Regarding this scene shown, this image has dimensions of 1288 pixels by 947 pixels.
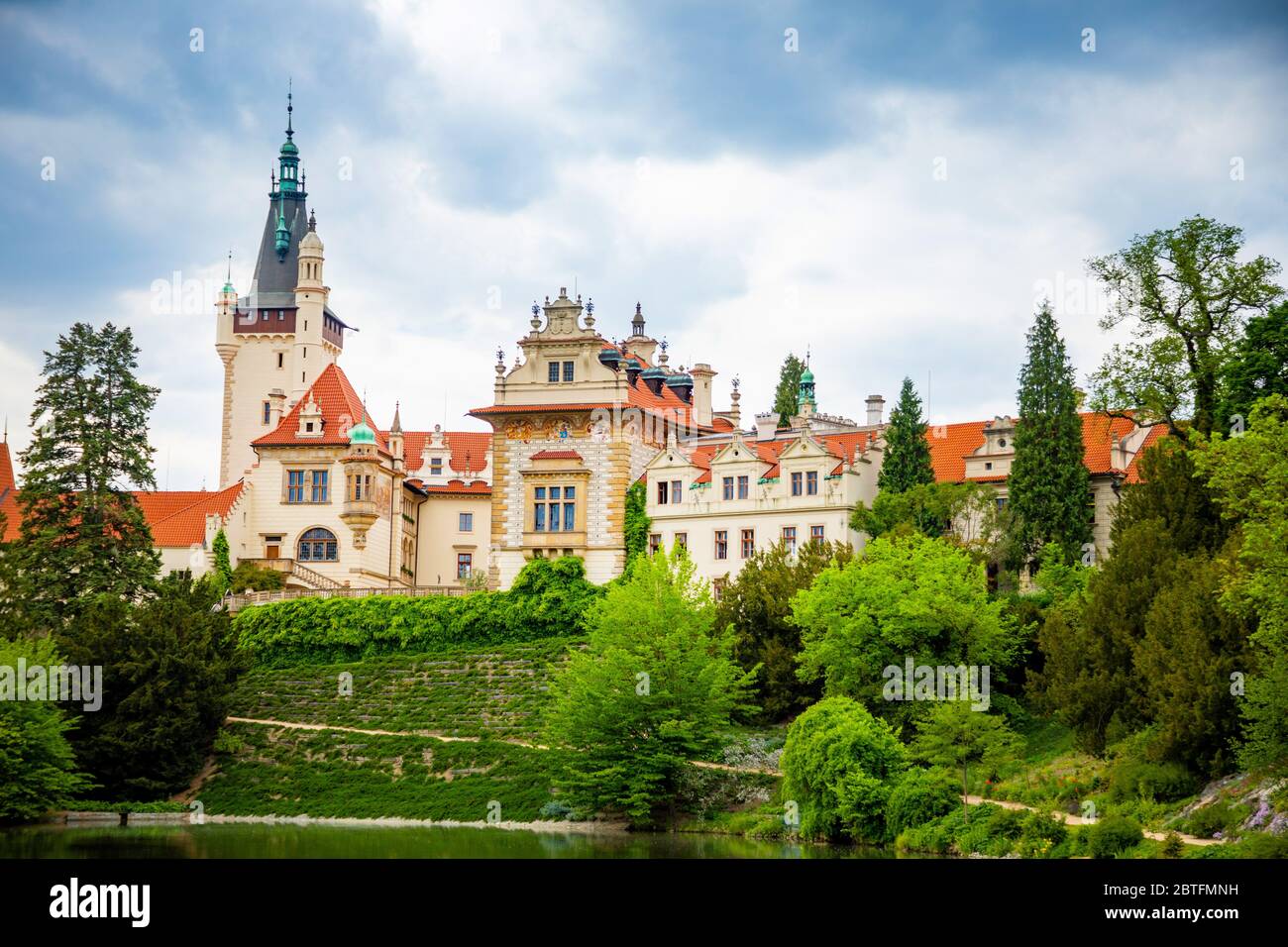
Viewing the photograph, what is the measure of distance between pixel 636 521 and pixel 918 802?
101 feet

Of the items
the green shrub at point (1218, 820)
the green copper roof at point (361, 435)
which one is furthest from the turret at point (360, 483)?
the green shrub at point (1218, 820)

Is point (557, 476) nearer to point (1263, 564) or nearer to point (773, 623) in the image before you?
point (773, 623)

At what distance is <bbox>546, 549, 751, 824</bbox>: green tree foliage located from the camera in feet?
154

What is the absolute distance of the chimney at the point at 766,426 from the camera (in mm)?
72562

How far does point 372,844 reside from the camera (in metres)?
38.9

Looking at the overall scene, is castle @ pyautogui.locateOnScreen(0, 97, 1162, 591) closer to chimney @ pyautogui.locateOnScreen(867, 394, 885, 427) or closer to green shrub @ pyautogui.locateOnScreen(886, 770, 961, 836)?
chimney @ pyautogui.locateOnScreen(867, 394, 885, 427)

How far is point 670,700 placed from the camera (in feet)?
159

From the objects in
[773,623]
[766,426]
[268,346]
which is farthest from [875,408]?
[268,346]

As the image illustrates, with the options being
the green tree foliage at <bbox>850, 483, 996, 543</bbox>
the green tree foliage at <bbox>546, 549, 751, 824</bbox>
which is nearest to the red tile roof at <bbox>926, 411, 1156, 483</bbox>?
the green tree foliage at <bbox>850, 483, 996, 543</bbox>

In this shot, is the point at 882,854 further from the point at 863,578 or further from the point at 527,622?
the point at 527,622

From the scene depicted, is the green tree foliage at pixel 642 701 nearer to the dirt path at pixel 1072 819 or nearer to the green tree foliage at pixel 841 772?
the green tree foliage at pixel 841 772

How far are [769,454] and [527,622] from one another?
11269mm
